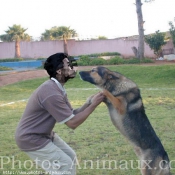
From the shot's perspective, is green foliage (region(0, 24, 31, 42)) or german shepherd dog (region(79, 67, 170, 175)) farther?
green foliage (region(0, 24, 31, 42))

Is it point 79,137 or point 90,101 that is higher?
point 90,101

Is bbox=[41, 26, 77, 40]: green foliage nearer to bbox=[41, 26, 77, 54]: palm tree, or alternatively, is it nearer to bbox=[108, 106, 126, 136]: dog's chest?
bbox=[41, 26, 77, 54]: palm tree

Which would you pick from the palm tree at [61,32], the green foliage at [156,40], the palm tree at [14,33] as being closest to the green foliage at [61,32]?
the palm tree at [61,32]

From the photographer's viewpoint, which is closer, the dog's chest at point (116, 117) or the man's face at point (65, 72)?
the man's face at point (65, 72)

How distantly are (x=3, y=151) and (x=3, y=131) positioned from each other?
5.09ft

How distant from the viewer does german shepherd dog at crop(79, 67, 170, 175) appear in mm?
3855

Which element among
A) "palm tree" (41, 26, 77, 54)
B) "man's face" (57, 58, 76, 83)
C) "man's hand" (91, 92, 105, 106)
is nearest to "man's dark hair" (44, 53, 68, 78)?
"man's face" (57, 58, 76, 83)

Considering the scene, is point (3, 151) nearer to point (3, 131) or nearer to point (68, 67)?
point (3, 131)

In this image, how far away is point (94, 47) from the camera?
3388cm

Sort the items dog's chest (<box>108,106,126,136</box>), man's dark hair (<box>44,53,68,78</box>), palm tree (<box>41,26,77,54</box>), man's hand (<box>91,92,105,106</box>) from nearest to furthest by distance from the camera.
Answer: man's dark hair (<box>44,53,68,78</box>) → man's hand (<box>91,92,105,106</box>) → dog's chest (<box>108,106,126,136</box>) → palm tree (<box>41,26,77,54</box>)

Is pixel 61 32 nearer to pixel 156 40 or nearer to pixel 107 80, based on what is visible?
pixel 156 40

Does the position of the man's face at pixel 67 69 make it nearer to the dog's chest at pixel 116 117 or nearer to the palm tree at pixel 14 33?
the dog's chest at pixel 116 117

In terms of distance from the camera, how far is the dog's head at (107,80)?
394 centimetres

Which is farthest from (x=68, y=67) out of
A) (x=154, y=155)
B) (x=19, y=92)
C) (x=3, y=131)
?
(x=19, y=92)
